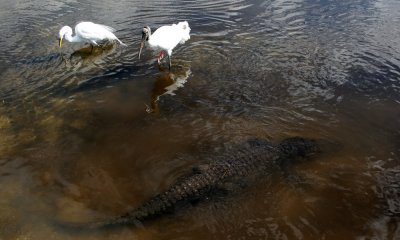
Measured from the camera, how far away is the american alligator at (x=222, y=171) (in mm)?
5219

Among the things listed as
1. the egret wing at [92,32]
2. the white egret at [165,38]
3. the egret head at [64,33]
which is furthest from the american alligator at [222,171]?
the egret head at [64,33]

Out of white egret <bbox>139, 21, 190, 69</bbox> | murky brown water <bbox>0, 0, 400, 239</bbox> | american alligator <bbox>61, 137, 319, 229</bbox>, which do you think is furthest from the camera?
white egret <bbox>139, 21, 190, 69</bbox>

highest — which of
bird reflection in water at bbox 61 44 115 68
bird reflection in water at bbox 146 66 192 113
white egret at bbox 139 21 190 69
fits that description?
white egret at bbox 139 21 190 69

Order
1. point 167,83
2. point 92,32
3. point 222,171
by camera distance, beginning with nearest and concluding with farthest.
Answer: point 222,171 → point 167,83 → point 92,32

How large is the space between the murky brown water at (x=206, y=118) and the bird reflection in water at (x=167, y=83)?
0.13ft

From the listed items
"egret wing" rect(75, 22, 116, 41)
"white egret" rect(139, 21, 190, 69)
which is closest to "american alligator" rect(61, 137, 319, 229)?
"white egret" rect(139, 21, 190, 69)

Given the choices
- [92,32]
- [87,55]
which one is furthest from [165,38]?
[87,55]

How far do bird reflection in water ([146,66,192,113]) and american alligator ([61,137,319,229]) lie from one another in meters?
2.47

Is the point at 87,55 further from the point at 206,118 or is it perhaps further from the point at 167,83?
the point at 206,118

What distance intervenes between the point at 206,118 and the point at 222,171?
1.84 m

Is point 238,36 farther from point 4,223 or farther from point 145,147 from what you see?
point 4,223

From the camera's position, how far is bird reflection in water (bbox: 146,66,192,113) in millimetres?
8179

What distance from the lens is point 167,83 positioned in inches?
348

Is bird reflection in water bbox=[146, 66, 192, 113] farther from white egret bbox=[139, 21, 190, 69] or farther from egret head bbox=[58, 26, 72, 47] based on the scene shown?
egret head bbox=[58, 26, 72, 47]
